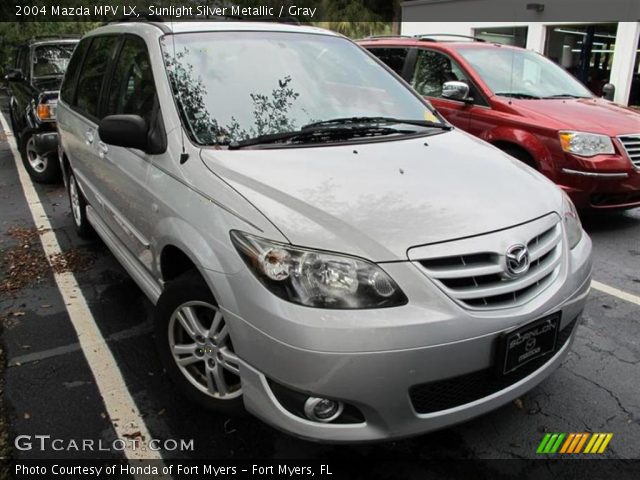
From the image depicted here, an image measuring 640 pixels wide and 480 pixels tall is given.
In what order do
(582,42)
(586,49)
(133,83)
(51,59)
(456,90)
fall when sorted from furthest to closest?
(582,42)
(586,49)
(51,59)
(456,90)
(133,83)

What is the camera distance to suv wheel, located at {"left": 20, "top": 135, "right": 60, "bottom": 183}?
7.08m

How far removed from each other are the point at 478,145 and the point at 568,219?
684 millimetres

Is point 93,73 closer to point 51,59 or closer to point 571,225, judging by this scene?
point 571,225

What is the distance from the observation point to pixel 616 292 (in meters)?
4.00

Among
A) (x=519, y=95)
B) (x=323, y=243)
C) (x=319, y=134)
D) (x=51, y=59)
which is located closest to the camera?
(x=323, y=243)

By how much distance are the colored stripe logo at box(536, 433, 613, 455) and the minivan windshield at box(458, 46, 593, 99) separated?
405 centimetres

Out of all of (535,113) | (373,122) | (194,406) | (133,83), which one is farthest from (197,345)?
(535,113)

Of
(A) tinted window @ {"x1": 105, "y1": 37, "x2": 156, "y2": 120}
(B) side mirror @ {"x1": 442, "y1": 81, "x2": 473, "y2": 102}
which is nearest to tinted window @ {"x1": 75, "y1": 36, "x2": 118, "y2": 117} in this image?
(A) tinted window @ {"x1": 105, "y1": 37, "x2": 156, "y2": 120}

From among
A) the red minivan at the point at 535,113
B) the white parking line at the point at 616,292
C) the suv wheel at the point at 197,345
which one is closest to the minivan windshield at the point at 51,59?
the red minivan at the point at 535,113

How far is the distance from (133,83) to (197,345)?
1.70 metres

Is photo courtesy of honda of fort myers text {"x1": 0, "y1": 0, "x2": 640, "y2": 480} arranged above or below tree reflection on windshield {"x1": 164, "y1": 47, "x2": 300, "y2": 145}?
below

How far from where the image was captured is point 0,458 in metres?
2.39

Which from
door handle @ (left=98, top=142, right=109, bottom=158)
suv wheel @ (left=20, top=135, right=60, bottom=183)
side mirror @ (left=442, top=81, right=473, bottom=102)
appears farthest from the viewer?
suv wheel @ (left=20, top=135, right=60, bottom=183)

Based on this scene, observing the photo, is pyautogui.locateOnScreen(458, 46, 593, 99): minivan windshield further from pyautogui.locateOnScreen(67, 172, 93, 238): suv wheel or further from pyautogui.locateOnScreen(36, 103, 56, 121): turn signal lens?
pyautogui.locateOnScreen(36, 103, 56, 121): turn signal lens
